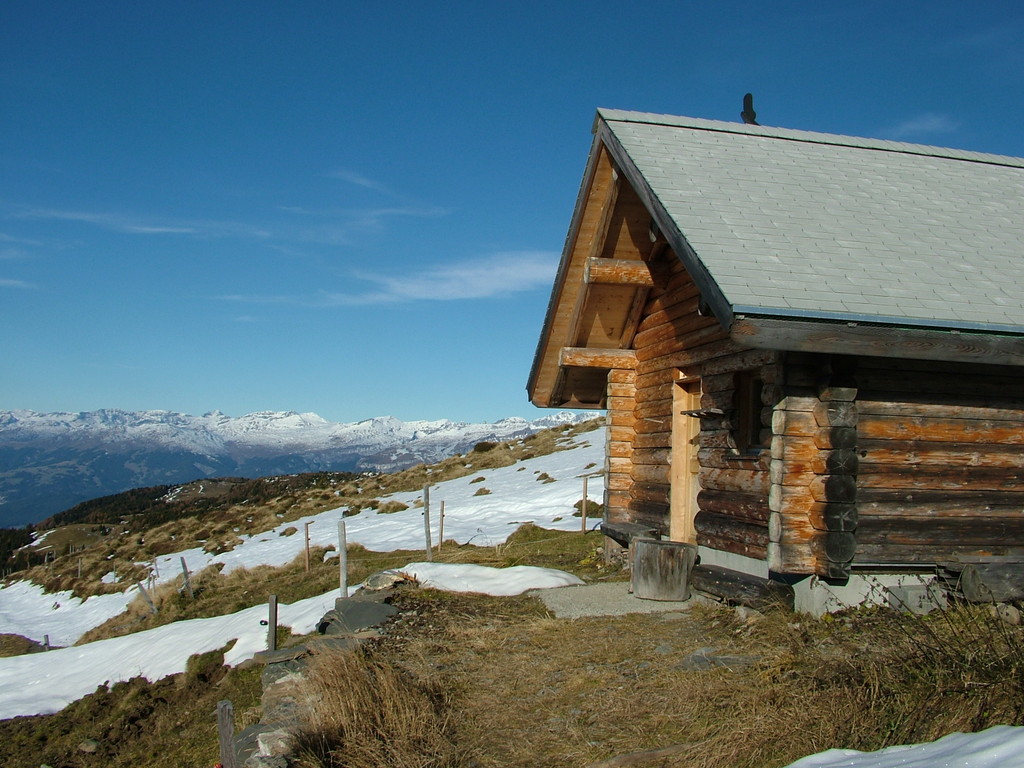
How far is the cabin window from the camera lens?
31.5 ft

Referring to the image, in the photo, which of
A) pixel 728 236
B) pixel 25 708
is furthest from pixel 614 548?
pixel 25 708

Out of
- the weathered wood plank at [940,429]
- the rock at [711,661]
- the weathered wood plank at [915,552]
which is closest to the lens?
the rock at [711,661]

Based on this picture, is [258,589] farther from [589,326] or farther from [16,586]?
[16,586]

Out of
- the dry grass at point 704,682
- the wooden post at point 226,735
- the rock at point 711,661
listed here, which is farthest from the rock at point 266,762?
the rock at point 711,661

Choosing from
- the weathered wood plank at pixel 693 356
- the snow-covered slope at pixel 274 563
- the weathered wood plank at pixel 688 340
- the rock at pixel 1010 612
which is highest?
the weathered wood plank at pixel 688 340

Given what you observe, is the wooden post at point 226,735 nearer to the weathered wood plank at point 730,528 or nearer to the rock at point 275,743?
the rock at point 275,743

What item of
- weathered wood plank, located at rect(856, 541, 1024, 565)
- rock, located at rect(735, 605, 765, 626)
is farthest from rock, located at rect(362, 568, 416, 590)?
weathered wood plank, located at rect(856, 541, 1024, 565)

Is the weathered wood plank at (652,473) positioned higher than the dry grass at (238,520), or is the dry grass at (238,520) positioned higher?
the weathered wood plank at (652,473)

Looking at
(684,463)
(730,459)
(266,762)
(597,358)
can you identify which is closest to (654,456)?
(684,463)

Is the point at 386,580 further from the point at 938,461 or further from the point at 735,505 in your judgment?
the point at 938,461

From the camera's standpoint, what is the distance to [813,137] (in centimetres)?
1269

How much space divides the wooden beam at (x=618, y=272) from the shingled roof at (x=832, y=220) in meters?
1.46

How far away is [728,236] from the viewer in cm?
856

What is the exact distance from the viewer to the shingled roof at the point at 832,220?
7.63 meters
